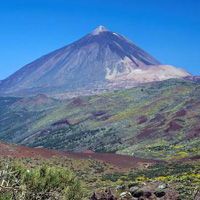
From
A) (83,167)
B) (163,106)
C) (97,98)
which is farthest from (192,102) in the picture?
(83,167)

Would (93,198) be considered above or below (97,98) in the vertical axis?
below

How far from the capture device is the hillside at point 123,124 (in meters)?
86.8

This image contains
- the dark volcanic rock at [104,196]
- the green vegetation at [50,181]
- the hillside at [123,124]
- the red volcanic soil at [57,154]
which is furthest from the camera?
the hillside at [123,124]

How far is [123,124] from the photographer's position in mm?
119438

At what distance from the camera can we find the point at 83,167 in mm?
55844

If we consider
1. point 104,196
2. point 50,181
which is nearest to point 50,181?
point 50,181

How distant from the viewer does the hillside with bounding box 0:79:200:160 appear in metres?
86.8

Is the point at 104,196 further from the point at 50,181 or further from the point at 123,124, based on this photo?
the point at 123,124

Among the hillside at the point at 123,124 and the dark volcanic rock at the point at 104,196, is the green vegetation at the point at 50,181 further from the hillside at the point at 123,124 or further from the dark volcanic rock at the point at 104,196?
the hillside at the point at 123,124

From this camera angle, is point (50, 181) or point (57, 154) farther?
point (57, 154)

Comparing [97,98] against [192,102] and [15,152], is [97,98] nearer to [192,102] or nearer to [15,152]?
[192,102]

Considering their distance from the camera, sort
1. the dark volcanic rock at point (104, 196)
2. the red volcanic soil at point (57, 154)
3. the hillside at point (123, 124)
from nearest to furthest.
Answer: the dark volcanic rock at point (104, 196), the red volcanic soil at point (57, 154), the hillside at point (123, 124)

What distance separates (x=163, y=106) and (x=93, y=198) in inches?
4106

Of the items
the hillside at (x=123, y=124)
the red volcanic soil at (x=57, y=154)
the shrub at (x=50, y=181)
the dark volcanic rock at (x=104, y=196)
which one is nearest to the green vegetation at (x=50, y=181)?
the shrub at (x=50, y=181)
